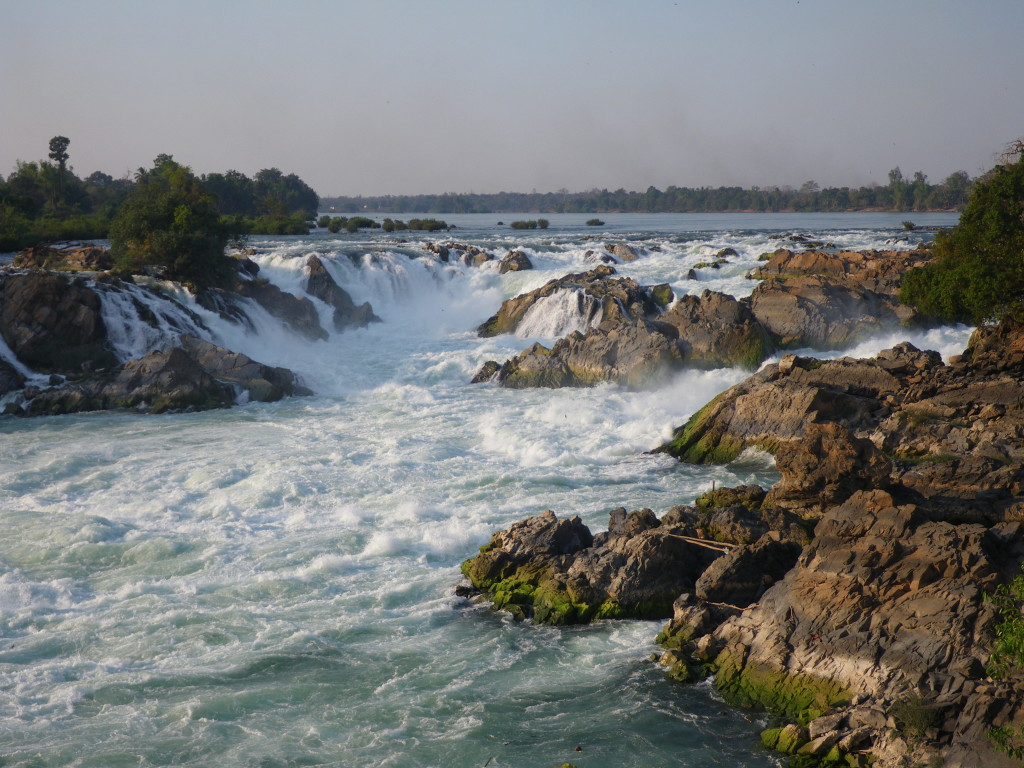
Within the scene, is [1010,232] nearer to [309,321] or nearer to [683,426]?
[683,426]

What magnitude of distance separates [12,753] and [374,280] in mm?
30594

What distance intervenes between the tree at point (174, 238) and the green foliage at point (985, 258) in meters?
22.4

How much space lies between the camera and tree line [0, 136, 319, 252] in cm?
4411

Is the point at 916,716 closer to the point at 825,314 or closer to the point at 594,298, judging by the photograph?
the point at 825,314

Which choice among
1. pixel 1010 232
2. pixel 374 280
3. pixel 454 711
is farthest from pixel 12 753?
pixel 374 280

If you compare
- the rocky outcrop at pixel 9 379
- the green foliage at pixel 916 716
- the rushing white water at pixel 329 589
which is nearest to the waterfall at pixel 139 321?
the rocky outcrop at pixel 9 379

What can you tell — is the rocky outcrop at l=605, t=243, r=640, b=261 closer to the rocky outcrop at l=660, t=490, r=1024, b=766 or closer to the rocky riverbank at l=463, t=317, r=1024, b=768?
the rocky riverbank at l=463, t=317, r=1024, b=768

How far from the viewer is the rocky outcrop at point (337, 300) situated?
34938mm

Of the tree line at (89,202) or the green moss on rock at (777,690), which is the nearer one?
the green moss on rock at (777,690)

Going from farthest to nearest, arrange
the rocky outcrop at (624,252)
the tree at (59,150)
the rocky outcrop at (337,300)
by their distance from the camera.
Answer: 1. the tree at (59,150)
2. the rocky outcrop at (624,252)
3. the rocky outcrop at (337,300)

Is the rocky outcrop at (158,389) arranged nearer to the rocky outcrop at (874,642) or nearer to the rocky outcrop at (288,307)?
the rocky outcrop at (288,307)

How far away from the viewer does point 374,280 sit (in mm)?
38250

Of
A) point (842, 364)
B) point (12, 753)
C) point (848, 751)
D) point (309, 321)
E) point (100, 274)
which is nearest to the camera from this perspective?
point (848, 751)

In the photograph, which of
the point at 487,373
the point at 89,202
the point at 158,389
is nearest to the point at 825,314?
the point at 487,373
